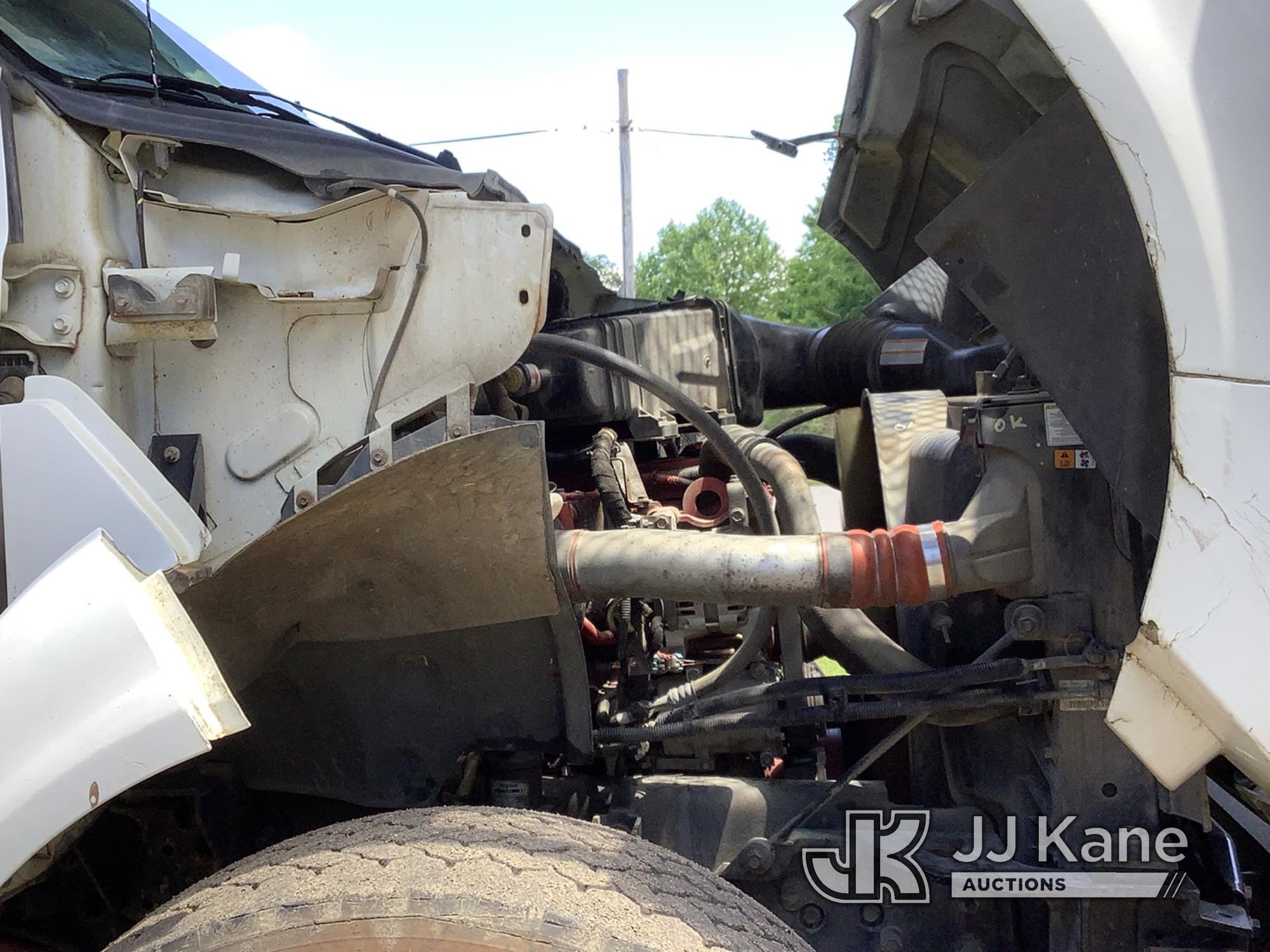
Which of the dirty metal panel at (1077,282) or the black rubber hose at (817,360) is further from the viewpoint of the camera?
the black rubber hose at (817,360)

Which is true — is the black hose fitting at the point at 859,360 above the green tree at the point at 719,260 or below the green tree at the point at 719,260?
below

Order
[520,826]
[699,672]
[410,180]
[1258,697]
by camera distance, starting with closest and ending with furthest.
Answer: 1. [1258,697]
2. [520,826]
3. [410,180]
4. [699,672]

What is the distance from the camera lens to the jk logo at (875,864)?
A: 6.63 ft

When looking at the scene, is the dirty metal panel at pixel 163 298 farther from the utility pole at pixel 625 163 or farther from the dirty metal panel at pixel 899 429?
the utility pole at pixel 625 163

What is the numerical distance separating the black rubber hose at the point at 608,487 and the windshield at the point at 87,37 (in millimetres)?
1310

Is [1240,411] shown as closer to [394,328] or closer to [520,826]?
[520,826]

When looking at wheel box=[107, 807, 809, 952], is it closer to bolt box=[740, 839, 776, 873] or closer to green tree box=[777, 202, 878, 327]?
bolt box=[740, 839, 776, 873]

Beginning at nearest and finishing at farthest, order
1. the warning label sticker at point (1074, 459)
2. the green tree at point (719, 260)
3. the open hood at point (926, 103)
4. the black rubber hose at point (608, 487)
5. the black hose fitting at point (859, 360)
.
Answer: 1. the warning label sticker at point (1074, 459)
2. the open hood at point (926, 103)
3. the black rubber hose at point (608, 487)
4. the black hose fitting at point (859, 360)
5. the green tree at point (719, 260)

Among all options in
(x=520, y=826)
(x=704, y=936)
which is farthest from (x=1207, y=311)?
(x=520, y=826)

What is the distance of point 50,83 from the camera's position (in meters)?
1.73

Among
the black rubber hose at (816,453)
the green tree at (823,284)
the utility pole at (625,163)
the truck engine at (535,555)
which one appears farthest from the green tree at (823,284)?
the truck engine at (535,555)

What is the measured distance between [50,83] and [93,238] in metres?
0.31

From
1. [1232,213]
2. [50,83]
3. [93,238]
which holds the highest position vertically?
[50,83]

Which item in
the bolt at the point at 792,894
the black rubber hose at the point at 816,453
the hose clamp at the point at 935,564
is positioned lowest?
the bolt at the point at 792,894
